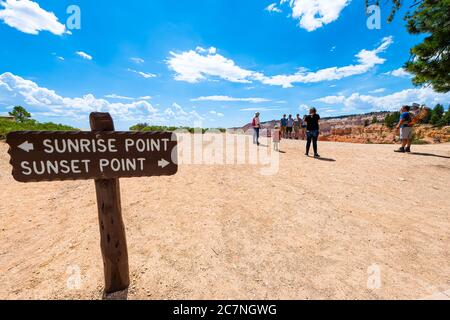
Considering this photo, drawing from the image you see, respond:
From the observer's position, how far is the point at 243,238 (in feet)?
12.8

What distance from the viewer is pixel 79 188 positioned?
686cm

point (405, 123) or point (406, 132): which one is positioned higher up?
point (405, 123)

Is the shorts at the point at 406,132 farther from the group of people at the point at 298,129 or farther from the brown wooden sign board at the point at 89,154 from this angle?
the brown wooden sign board at the point at 89,154

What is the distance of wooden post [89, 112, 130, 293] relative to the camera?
2.40 metres

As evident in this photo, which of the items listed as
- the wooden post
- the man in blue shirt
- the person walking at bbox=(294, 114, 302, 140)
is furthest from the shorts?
the wooden post

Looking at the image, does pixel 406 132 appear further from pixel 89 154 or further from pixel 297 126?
pixel 89 154

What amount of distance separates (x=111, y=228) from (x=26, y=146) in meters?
1.22

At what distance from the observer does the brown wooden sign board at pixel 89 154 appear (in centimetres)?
218

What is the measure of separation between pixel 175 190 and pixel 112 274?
11.3ft

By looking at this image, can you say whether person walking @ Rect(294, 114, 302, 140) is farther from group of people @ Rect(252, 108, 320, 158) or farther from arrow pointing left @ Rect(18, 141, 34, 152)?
arrow pointing left @ Rect(18, 141, 34, 152)

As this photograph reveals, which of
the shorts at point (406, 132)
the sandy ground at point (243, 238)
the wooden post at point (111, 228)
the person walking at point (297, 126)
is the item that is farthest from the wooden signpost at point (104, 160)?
the person walking at point (297, 126)

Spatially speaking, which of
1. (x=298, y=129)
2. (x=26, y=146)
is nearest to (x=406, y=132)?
(x=298, y=129)

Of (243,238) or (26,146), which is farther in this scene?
(243,238)
